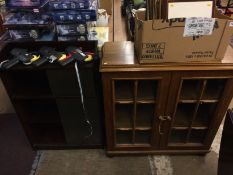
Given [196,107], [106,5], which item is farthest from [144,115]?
[106,5]

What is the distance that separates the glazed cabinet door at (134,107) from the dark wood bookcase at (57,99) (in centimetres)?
10

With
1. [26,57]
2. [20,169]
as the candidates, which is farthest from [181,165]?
[26,57]

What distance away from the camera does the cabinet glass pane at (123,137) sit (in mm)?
1547

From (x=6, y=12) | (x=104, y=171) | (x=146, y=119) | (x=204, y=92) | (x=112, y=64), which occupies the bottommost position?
(x=104, y=171)

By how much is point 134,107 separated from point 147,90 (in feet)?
0.45

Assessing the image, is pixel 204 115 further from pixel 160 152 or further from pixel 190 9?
pixel 190 9

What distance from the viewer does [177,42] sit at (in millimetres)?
1027

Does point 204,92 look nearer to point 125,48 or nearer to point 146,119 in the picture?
point 146,119

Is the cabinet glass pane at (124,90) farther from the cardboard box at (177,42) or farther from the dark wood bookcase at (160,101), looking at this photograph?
the cardboard box at (177,42)

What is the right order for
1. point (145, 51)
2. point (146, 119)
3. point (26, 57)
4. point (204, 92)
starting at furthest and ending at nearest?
point (146, 119), point (204, 92), point (26, 57), point (145, 51)

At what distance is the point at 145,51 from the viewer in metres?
1.06

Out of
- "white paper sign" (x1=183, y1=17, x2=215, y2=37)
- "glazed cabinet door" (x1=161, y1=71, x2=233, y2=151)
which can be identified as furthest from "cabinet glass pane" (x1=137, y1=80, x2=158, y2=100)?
"white paper sign" (x1=183, y1=17, x2=215, y2=37)

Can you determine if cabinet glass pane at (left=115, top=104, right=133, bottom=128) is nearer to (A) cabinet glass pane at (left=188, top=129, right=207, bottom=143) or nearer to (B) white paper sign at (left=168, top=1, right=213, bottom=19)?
(A) cabinet glass pane at (left=188, top=129, right=207, bottom=143)

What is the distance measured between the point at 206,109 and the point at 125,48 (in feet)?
2.42
